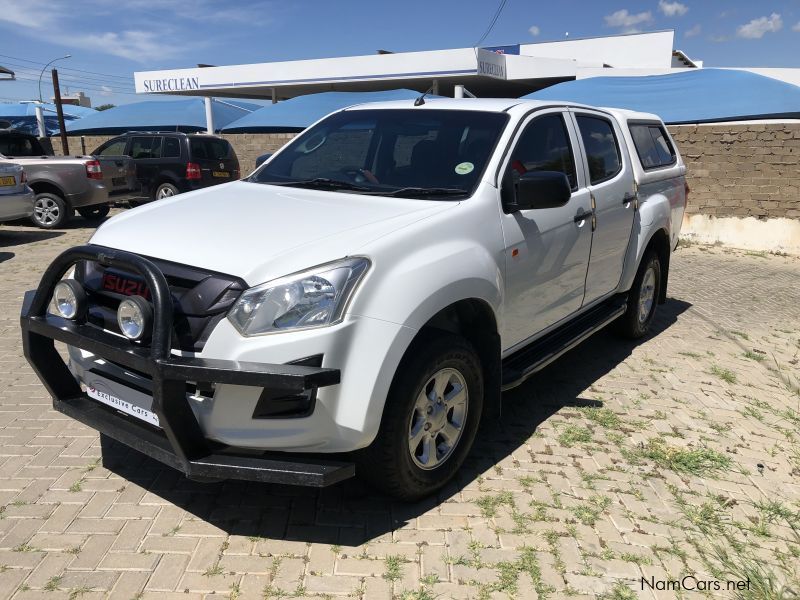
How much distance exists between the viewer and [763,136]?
11.0 m

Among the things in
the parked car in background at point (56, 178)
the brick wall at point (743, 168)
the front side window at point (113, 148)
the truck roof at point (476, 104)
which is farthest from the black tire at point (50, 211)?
the brick wall at point (743, 168)

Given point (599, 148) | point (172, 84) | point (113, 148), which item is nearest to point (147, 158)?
point (113, 148)

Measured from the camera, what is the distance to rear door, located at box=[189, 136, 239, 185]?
13727mm

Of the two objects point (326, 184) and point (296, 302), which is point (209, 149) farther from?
point (296, 302)

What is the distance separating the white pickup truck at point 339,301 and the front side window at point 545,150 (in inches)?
0.6

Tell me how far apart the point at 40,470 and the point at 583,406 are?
3.44 meters

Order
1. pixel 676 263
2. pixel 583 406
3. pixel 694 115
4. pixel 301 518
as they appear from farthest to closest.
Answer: pixel 694 115, pixel 676 263, pixel 583 406, pixel 301 518

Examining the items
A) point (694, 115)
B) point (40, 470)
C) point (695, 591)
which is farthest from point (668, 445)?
point (694, 115)

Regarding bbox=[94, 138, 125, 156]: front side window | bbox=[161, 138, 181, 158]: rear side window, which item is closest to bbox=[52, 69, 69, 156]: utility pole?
bbox=[94, 138, 125, 156]: front side window

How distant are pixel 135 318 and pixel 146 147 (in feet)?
40.6

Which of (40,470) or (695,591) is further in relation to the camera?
(40,470)

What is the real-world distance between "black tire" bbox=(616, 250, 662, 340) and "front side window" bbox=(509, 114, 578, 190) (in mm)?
1669

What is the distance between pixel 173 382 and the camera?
2.53 m

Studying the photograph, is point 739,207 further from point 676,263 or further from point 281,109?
point 281,109
